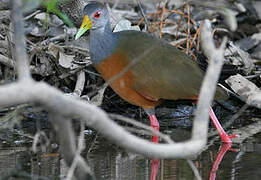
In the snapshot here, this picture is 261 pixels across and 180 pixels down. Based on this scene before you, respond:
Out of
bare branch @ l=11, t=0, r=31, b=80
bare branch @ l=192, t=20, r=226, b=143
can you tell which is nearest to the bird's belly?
bare branch @ l=192, t=20, r=226, b=143

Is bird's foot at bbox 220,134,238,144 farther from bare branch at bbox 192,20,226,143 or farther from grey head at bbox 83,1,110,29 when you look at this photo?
bare branch at bbox 192,20,226,143

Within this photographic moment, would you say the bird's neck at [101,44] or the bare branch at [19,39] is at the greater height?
the bird's neck at [101,44]

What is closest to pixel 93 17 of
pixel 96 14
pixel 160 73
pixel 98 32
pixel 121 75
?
pixel 96 14

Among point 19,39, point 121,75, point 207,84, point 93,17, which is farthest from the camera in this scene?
point 93,17

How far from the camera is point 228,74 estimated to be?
5.18 m

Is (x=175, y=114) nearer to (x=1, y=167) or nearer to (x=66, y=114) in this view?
(x=1, y=167)

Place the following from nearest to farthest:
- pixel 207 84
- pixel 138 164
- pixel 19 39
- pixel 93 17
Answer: pixel 19 39, pixel 207 84, pixel 138 164, pixel 93 17

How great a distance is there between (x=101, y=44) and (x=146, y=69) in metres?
0.54

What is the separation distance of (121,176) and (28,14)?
3.42 metres

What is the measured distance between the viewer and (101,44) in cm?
481

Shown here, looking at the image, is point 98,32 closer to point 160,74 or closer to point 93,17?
point 93,17

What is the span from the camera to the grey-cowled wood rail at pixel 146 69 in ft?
15.1

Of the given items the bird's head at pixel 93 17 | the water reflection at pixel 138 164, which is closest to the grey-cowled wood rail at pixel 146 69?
the bird's head at pixel 93 17

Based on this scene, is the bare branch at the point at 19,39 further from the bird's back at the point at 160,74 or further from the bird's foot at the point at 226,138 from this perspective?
the bird's foot at the point at 226,138
